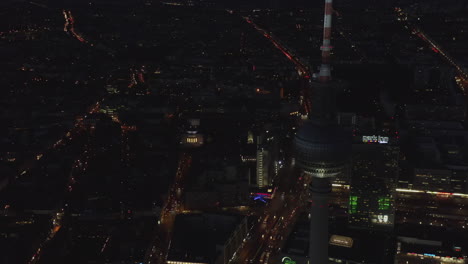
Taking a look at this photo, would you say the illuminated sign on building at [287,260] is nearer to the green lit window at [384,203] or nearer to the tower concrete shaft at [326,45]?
the green lit window at [384,203]

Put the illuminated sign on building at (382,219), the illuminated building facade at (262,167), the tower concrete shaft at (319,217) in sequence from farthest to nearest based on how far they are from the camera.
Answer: the illuminated building facade at (262,167), the illuminated sign on building at (382,219), the tower concrete shaft at (319,217)

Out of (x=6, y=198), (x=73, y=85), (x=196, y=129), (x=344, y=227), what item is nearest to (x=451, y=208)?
(x=344, y=227)


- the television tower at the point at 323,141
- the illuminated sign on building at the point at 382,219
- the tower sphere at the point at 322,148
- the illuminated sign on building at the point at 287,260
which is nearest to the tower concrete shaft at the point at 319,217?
the television tower at the point at 323,141

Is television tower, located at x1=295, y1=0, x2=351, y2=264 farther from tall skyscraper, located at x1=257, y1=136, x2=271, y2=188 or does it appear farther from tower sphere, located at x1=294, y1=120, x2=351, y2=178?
tall skyscraper, located at x1=257, y1=136, x2=271, y2=188

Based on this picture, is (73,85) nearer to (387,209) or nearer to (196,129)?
(196,129)

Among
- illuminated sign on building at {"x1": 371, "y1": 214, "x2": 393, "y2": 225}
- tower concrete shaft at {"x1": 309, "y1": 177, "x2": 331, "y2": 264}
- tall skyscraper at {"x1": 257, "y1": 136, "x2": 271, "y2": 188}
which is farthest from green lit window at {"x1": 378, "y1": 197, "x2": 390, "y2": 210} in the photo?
tower concrete shaft at {"x1": 309, "y1": 177, "x2": 331, "y2": 264}

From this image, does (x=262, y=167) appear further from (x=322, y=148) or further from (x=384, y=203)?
(x=322, y=148)

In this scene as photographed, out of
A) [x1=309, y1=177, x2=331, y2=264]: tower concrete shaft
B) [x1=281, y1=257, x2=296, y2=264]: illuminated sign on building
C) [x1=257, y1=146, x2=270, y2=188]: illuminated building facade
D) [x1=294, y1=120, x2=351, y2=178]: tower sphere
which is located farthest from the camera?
[x1=257, y1=146, x2=270, y2=188]: illuminated building facade
